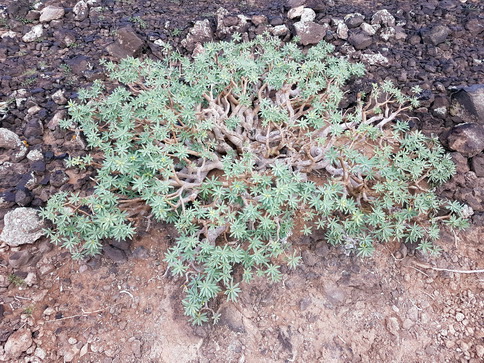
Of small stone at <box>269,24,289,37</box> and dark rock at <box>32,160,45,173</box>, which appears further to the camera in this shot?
small stone at <box>269,24,289,37</box>

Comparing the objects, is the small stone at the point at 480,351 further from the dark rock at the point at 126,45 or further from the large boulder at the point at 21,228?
the dark rock at the point at 126,45

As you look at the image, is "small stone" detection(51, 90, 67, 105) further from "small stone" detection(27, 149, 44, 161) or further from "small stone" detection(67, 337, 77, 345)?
"small stone" detection(67, 337, 77, 345)

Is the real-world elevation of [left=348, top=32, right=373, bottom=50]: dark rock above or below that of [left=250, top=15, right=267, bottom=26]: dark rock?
below

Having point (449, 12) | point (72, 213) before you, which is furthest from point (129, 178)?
point (449, 12)

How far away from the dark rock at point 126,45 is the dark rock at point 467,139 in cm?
339

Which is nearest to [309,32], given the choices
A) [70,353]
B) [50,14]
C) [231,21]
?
[231,21]

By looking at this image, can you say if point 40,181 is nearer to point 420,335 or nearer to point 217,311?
point 217,311

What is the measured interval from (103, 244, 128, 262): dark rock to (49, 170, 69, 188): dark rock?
0.73 meters

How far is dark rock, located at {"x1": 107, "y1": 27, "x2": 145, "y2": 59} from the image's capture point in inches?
166

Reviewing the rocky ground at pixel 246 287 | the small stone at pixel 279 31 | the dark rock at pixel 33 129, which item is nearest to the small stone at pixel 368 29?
the rocky ground at pixel 246 287

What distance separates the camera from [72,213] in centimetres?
262

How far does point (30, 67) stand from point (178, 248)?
3.11 metres

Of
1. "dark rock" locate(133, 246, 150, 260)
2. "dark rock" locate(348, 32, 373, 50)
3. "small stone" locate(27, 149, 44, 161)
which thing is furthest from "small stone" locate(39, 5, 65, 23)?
"dark rock" locate(348, 32, 373, 50)

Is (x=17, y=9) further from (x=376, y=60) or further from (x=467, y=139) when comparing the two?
(x=467, y=139)
